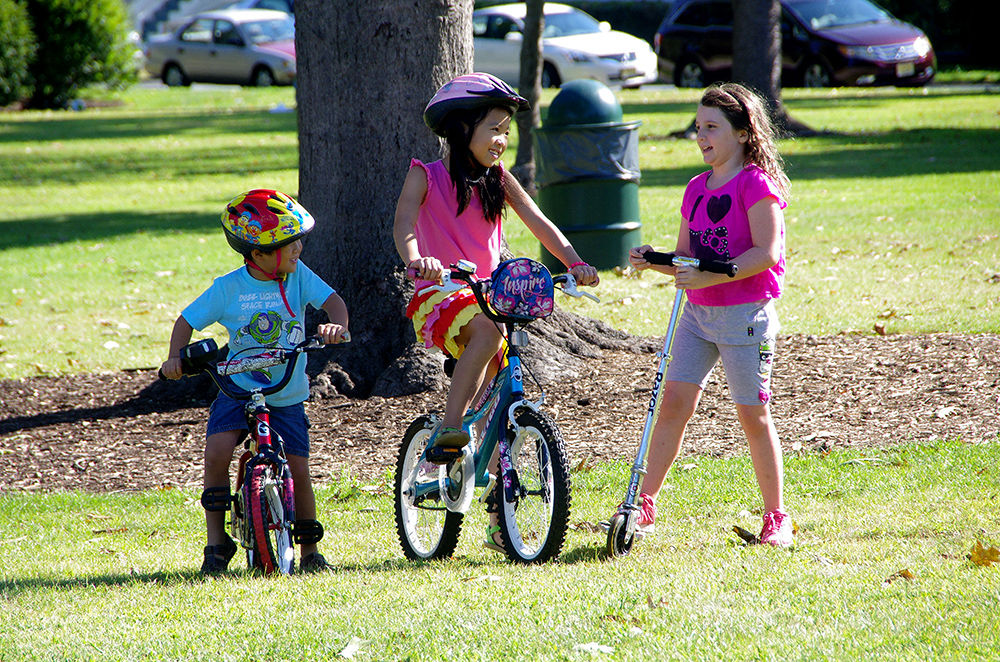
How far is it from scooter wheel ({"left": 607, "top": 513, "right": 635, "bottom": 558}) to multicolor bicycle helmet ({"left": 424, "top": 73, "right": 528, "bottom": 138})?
61.1 inches

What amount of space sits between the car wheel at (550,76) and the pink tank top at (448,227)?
66.7 feet

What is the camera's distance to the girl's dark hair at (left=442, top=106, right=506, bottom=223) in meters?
4.46

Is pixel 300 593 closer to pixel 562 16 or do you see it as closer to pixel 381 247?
pixel 381 247

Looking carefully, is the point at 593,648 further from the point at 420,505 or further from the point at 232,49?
the point at 232,49

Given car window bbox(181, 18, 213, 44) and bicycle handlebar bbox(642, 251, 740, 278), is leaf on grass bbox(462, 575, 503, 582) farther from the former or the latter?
car window bbox(181, 18, 213, 44)

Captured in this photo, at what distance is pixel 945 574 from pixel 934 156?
1345cm

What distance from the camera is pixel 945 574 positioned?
156 inches

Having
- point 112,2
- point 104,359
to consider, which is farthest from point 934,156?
point 112,2

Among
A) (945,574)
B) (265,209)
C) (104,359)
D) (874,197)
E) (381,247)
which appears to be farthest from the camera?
(874,197)

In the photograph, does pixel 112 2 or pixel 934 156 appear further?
pixel 112 2

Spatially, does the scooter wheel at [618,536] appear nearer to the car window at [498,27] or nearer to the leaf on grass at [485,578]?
the leaf on grass at [485,578]

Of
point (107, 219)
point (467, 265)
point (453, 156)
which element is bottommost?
point (107, 219)

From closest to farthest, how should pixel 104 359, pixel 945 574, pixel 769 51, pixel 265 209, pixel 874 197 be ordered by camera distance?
pixel 945 574, pixel 265 209, pixel 104 359, pixel 874 197, pixel 769 51

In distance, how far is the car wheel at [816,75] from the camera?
2386 centimetres
